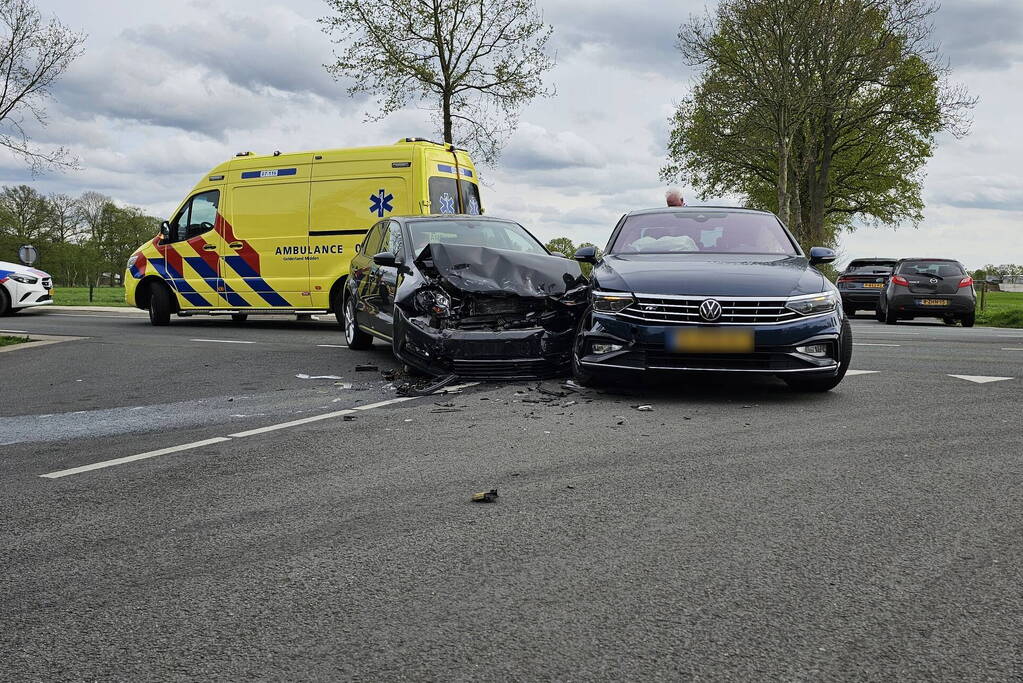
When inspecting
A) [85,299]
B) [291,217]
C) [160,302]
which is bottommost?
[85,299]

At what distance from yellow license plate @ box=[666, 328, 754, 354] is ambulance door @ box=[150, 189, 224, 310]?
1065cm

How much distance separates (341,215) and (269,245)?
1488 millimetres

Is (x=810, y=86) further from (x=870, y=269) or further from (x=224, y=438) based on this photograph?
(x=224, y=438)

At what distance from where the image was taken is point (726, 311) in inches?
277

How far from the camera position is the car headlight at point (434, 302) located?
27.5 feet

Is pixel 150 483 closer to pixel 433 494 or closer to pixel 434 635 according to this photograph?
pixel 433 494

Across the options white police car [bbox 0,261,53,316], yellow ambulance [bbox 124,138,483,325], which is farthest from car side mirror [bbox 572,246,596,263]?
white police car [bbox 0,261,53,316]

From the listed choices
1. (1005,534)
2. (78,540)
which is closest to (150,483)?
(78,540)

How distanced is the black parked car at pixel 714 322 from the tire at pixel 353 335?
4620mm

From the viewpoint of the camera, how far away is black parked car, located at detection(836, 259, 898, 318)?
84.3 ft

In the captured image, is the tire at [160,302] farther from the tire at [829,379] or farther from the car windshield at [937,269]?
the car windshield at [937,269]

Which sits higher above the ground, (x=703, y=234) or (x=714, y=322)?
(x=703, y=234)

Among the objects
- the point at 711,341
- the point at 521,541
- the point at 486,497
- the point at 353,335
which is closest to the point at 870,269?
the point at 353,335

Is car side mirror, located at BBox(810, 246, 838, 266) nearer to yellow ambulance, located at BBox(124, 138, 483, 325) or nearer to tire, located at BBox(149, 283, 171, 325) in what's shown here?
yellow ambulance, located at BBox(124, 138, 483, 325)
